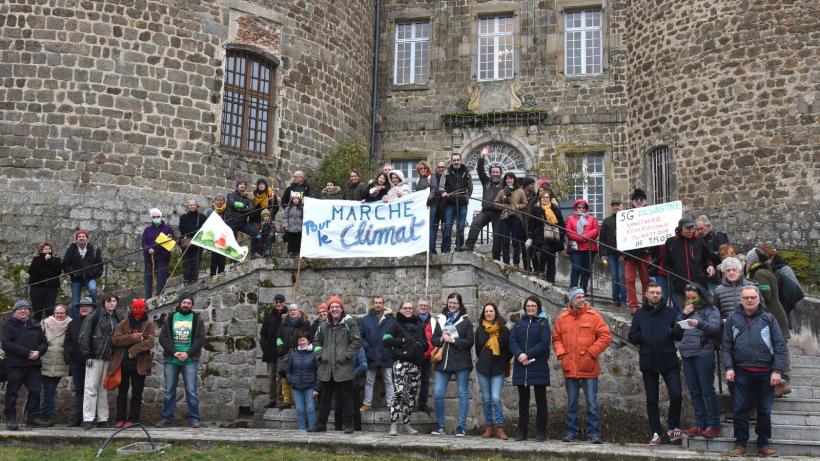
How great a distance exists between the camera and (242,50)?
21172 mm

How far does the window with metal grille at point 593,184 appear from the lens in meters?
23.6

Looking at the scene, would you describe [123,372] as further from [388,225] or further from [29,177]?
[29,177]

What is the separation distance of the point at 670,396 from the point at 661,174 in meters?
11.5

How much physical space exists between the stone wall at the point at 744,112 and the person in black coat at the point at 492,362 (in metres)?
9.65

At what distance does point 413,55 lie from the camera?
1010 inches

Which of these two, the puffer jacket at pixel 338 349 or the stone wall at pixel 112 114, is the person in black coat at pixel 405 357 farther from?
the stone wall at pixel 112 114

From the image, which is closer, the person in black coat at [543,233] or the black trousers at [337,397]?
the black trousers at [337,397]

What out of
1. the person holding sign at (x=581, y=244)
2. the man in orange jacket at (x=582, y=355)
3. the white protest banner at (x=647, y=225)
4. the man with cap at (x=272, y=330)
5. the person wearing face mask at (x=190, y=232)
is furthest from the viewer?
the person wearing face mask at (x=190, y=232)

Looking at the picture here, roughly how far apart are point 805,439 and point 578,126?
14.0 m

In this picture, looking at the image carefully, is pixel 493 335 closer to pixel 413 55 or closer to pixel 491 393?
pixel 491 393

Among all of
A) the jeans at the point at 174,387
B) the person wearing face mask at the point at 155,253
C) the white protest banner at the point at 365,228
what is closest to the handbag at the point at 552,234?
the white protest banner at the point at 365,228

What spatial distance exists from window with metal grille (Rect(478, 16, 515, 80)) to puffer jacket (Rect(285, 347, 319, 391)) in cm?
1339

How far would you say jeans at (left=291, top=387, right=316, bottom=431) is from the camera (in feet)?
43.1

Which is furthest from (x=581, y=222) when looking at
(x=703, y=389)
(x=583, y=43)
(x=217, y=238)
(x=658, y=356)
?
(x=583, y=43)
